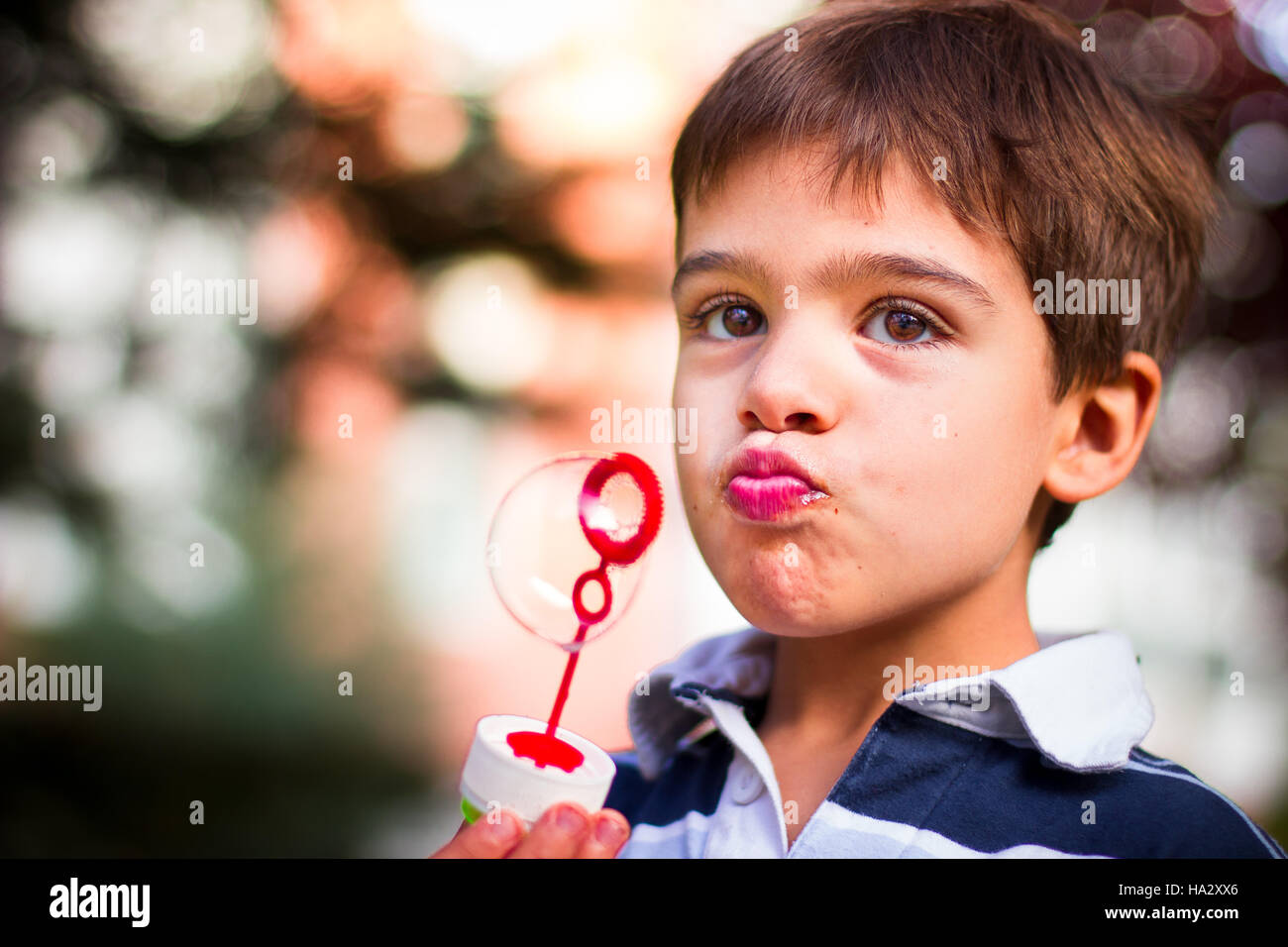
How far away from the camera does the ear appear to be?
766 millimetres

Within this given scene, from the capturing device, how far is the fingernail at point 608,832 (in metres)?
0.65

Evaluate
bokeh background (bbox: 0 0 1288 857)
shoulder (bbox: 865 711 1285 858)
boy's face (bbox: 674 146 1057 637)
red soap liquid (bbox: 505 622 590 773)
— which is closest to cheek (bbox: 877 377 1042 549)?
boy's face (bbox: 674 146 1057 637)

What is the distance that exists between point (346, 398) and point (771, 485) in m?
1.70

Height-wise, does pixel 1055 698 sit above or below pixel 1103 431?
below

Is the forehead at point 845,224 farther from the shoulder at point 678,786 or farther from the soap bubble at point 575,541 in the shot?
the shoulder at point 678,786

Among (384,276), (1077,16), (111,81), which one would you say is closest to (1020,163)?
(1077,16)

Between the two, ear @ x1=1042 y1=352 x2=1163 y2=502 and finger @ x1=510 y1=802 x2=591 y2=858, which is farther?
ear @ x1=1042 y1=352 x2=1163 y2=502

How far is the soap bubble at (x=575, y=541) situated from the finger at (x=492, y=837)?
0.43 ft

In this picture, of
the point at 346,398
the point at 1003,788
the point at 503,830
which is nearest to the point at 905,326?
the point at 1003,788

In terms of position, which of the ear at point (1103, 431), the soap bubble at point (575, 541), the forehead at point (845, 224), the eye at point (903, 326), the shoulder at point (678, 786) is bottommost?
the shoulder at point (678, 786)

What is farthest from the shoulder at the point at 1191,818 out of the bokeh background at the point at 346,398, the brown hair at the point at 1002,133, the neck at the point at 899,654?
the bokeh background at the point at 346,398

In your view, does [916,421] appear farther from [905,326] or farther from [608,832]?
[608,832]

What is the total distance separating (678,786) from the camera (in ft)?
2.74

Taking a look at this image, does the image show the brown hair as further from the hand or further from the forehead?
the hand
